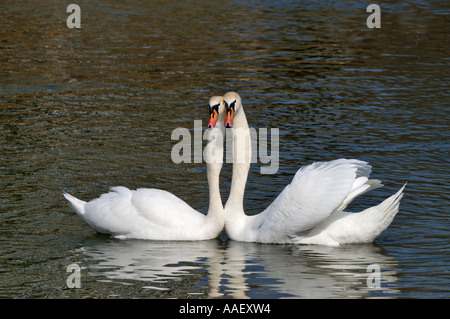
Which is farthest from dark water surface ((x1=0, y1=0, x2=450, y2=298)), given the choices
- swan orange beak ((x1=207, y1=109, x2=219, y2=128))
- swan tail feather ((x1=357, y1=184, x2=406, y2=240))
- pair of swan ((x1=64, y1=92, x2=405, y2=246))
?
swan orange beak ((x1=207, y1=109, x2=219, y2=128))

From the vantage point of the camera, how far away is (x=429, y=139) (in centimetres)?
1495

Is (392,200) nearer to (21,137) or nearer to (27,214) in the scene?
(27,214)

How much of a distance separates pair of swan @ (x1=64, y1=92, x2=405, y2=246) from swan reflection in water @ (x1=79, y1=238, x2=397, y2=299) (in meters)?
0.15

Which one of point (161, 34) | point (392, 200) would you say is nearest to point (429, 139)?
point (392, 200)

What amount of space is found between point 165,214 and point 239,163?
118cm

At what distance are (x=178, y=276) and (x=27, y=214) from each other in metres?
2.87

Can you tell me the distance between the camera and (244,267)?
9.57m

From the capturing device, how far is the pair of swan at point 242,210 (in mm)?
9984

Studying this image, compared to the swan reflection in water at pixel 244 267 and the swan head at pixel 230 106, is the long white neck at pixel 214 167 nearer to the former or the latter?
the swan head at pixel 230 106

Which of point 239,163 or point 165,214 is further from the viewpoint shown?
point 239,163

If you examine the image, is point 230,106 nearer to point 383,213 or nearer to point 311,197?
point 311,197

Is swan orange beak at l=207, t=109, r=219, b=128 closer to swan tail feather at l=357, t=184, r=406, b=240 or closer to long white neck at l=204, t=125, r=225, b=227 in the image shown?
long white neck at l=204, t=125, r=225, b=227

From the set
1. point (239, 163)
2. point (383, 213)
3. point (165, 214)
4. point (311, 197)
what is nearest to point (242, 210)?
point (239, 163)

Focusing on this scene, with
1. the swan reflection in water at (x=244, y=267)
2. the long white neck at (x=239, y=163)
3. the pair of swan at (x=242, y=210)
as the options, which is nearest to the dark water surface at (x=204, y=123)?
the swan reflection in water at (x=244, y=267)
